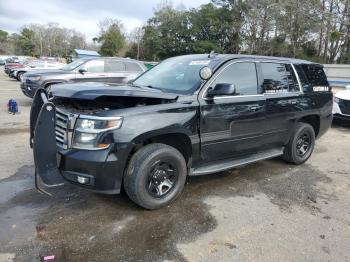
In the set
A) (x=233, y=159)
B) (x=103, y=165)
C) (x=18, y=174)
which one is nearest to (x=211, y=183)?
(x=233, y=159)

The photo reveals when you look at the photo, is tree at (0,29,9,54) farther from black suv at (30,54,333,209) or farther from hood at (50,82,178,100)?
hood at (50,82,178,100)

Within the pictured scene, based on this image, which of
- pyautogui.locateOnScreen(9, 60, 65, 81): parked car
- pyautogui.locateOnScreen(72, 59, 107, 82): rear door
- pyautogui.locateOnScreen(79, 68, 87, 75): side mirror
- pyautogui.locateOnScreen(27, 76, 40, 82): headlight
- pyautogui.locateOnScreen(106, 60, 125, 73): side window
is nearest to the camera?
pyautogui.locateOnScreen(79, 68, 87, 75): side mirror

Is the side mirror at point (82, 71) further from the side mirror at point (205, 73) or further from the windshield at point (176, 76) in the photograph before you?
the side mirror at point (205, 73)

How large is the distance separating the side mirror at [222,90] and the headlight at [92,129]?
131 cm

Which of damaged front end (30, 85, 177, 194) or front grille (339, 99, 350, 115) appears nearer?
damaged front end (30, 85, 177, 194)

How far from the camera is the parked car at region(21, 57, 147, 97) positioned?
10.7 meters

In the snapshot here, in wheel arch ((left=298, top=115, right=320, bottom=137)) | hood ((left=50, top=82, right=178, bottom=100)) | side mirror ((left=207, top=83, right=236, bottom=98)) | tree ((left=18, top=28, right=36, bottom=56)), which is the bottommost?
wheel arch ((left=298, top=115, right=320, bottom=137))

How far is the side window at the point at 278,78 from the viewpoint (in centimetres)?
517

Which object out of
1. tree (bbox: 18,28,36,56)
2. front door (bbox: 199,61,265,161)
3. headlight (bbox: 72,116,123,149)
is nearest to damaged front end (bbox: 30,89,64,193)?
headlight (bbox: 72,116,123,149)

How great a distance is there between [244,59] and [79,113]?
8.22 ft

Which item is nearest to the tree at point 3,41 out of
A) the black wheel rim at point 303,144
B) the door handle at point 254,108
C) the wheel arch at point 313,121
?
the wheel arch at point 313,121

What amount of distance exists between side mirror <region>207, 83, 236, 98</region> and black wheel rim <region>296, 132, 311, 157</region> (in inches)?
91.5

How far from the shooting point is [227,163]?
15.5 feet

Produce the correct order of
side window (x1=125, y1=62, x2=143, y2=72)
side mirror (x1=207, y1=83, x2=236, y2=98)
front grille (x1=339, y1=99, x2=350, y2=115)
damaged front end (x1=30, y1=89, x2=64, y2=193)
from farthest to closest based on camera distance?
1. side window (x1=125, y1=62, x2=143, y2=72)
2. front grille (x1=339, y1=99, x2=350, y2=115)
3. side mirror (x1=207, y1=83, x2=236, y2=98)
4. damaged front end (x1=30, y1=89, x2=64, y2=193)
